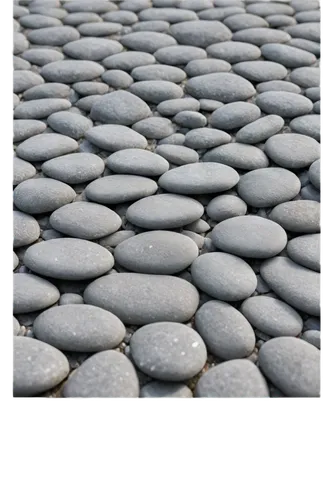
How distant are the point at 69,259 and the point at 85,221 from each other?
8 centimetres

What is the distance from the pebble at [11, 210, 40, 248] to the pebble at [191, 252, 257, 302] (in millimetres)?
232

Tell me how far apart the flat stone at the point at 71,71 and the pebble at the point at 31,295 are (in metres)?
0.51

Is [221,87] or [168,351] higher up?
[221,87]

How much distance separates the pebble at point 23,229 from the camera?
0.69 m

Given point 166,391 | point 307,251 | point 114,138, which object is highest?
point 114,138

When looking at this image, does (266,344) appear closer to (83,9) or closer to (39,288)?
(39,288)

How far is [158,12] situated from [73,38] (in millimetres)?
220

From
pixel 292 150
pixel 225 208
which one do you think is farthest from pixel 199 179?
pixel 292 150

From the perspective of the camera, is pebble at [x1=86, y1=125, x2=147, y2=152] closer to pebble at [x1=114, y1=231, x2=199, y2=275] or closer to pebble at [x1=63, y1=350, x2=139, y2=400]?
pebble at [x1=114, y1=231, x2=199, y2=275]

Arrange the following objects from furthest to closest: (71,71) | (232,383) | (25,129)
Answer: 1. (71,71)
2. (25,129)
3. (232,383)

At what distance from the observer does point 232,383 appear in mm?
527

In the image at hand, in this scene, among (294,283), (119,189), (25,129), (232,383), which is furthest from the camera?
(25,129)

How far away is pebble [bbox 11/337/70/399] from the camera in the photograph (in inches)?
20.5

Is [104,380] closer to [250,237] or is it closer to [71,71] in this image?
[250,237]
